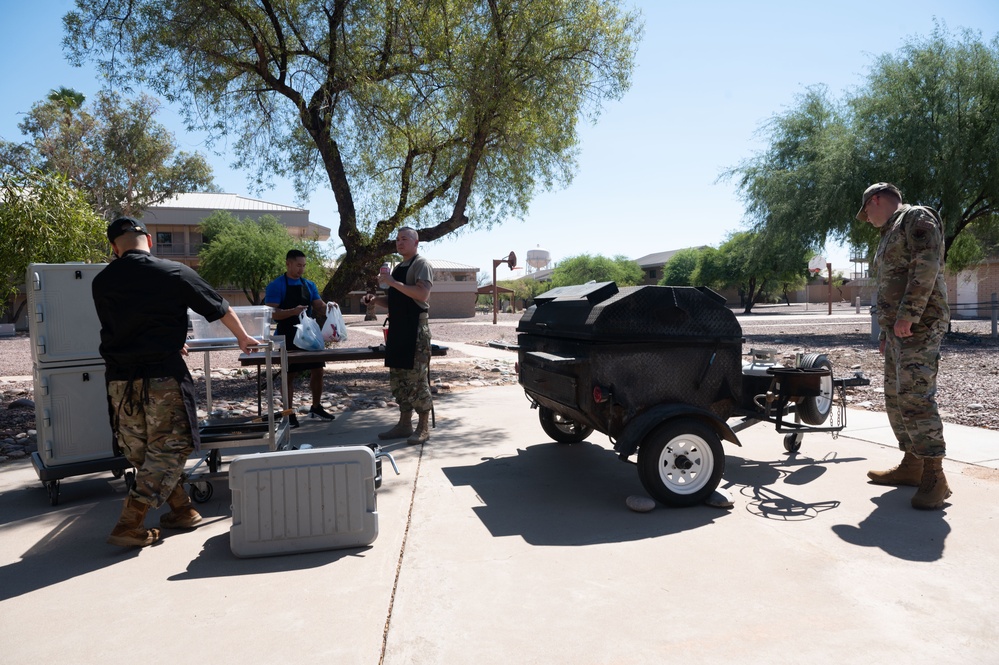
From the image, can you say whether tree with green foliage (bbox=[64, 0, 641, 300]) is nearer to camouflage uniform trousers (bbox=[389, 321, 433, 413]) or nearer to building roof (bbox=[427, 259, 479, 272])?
camouflage uniform trousers (bbox=[389, 321, 433, 413])

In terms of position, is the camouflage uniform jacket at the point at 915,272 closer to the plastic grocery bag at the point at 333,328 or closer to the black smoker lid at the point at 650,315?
the black smoker lid at the point at 650,315

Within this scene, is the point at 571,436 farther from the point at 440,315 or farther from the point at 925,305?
→ the point at 440,315

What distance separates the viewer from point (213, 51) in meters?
10.8

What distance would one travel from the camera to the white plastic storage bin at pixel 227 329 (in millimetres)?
5500

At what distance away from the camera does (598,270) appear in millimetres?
82812

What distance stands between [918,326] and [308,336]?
538 cm

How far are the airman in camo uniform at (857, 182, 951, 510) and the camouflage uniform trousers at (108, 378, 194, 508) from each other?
15.1 feet

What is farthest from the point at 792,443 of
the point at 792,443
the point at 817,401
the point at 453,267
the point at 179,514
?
the point at 453,267

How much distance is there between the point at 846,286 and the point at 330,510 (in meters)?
90.5

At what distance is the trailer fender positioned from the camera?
4.43m

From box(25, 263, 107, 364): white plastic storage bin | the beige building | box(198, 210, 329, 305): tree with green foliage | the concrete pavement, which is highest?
the beige building

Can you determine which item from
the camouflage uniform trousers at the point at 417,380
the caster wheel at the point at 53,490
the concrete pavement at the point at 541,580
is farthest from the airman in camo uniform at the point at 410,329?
the caster wheel at the point at 53,490

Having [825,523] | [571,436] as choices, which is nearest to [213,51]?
[571,436]

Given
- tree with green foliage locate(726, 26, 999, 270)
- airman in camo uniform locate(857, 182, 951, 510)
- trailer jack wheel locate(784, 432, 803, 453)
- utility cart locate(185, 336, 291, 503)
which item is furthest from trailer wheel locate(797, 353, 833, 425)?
tree with green foliage locate(726, 26, 999, 270)
